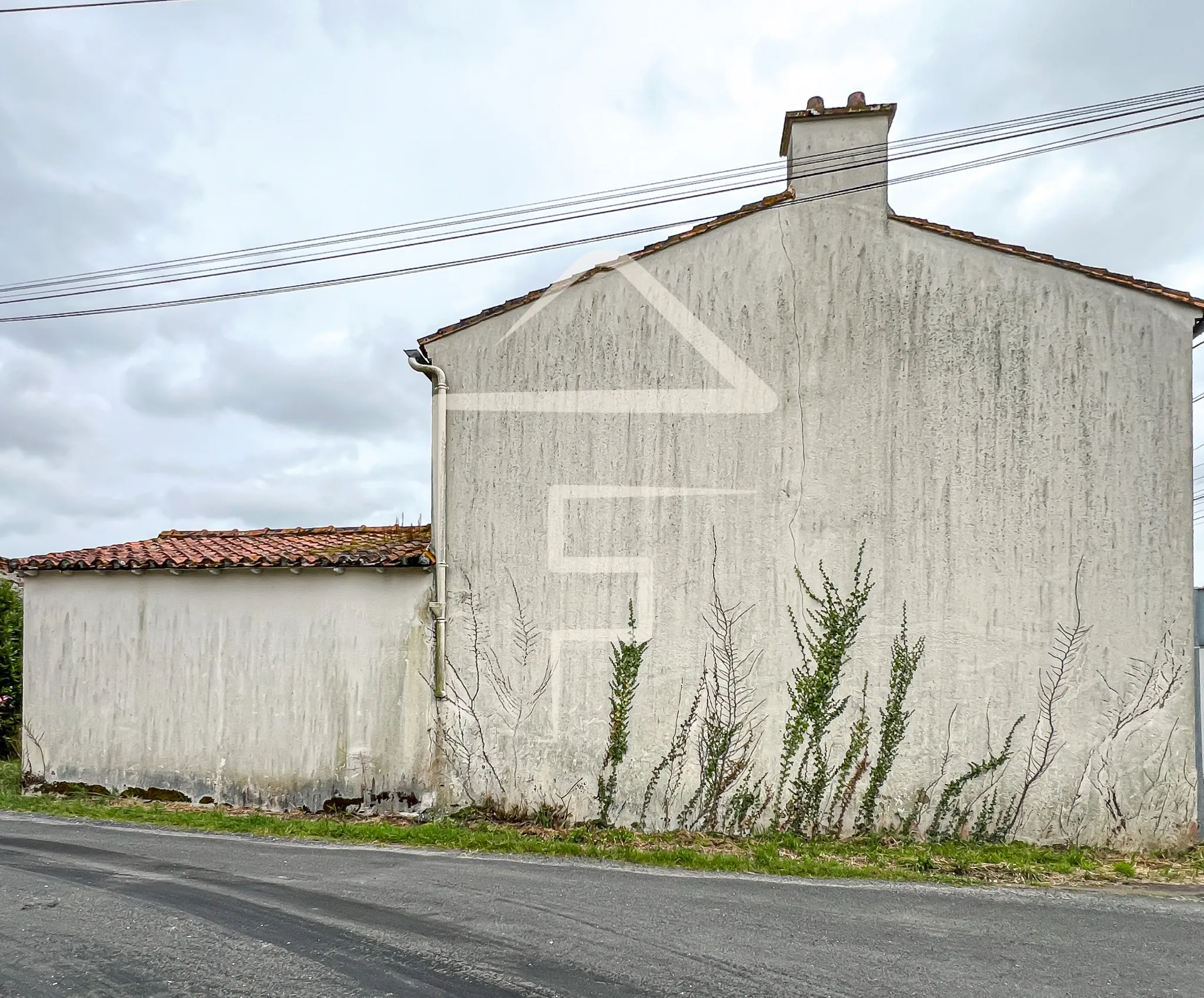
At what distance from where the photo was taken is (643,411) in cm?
984

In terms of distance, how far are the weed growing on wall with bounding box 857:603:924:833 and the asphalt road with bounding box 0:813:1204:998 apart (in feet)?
5.85

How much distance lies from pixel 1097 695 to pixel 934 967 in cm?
472

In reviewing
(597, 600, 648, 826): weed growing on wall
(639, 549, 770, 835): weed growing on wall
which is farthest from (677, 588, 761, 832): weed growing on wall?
(597, 600, 648, 826): weed growing on wall

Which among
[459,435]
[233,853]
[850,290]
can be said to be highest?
[850,290]

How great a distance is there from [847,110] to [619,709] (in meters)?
7.13

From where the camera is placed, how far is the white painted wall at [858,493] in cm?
894

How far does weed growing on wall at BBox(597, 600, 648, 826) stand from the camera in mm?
9594

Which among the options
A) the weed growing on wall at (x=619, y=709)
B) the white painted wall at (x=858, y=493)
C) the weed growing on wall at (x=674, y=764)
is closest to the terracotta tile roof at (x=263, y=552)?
the white painted wall at (x=858, y=493)

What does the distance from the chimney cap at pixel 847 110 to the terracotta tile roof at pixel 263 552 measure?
6.49 m

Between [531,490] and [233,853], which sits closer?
[233,853]

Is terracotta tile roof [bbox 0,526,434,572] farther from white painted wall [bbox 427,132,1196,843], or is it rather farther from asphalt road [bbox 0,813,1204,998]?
asphalt road [bbox 0,813,1204,998]

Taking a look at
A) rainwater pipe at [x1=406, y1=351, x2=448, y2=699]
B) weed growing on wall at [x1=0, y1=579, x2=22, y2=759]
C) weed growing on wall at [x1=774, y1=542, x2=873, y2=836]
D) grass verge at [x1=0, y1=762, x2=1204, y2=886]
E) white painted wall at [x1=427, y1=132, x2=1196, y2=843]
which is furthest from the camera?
weed growing on wall at [x1=0, y1=579, x2=22, y2=759]

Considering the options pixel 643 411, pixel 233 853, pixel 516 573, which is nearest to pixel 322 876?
pixel 233 853

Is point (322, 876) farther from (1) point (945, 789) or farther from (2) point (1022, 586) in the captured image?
(2) point (1022, 586)
